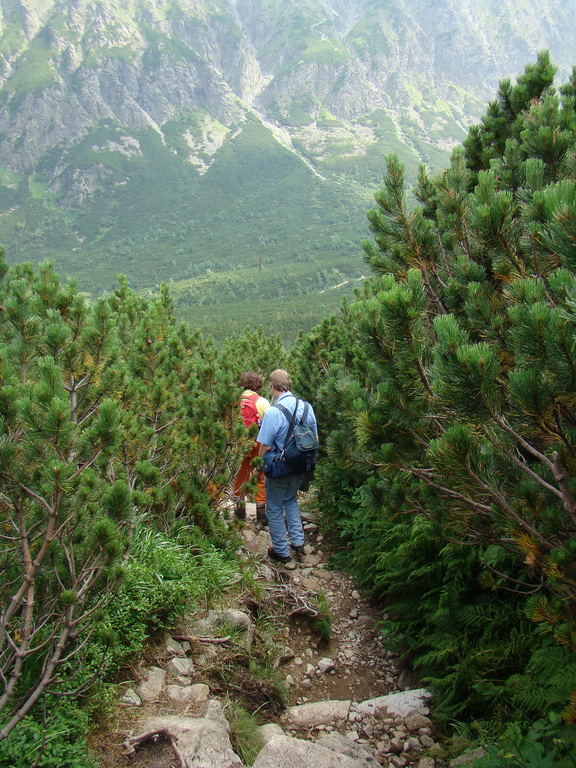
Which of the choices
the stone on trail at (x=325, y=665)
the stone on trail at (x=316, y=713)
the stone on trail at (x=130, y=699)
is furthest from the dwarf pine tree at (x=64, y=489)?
the stone on trail at (x=325, y=665)

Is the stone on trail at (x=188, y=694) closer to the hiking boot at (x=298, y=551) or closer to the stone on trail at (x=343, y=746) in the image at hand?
the stone on trail at (x=343, y=746)

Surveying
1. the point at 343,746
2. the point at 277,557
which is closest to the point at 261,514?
the point at 277,557

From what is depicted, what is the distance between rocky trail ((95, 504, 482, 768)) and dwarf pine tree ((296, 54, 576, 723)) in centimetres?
36

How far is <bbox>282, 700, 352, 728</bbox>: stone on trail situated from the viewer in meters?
3.19

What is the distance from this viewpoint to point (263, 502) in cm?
649

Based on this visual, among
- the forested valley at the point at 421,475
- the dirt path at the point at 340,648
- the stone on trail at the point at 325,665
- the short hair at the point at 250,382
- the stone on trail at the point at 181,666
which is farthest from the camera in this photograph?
the short hair at the point at 250,382

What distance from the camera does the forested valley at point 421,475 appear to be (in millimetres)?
1977

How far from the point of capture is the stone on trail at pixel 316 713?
3.19m

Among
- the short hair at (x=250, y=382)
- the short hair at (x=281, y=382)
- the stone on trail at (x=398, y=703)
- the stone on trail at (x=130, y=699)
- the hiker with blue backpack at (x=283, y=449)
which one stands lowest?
the stone on trail at (x=398, y=703)

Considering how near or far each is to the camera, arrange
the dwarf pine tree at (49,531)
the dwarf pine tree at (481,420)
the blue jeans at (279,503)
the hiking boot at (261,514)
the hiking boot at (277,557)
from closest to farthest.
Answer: the dwarf pine tree at (481,420)
the dwarf pine tree at (49,531)
the blue jeans at (279,503)
the hiking boot at (277,557)
the hiking boot at (261,514)

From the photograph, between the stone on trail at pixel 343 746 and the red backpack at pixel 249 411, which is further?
the red backpack at pixel 249 411

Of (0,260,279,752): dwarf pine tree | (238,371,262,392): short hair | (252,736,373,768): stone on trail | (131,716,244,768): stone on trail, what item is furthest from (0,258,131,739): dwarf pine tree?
(238,371,262,392): short hair

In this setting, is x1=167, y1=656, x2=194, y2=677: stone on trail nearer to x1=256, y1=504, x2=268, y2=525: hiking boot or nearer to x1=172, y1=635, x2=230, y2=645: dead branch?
x1=172, y1=635, x2=230, y2=645: dead branch

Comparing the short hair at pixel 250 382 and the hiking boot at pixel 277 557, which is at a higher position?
the short hair at pixel 250 382
